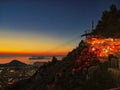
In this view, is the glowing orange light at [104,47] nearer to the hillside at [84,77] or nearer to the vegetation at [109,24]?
the hillside at [84,77]

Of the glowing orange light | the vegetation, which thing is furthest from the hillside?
the vegetation

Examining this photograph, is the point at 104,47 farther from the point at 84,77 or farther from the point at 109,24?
the point at 109,24

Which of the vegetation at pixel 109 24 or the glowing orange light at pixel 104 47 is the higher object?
the vegetation at pixel 109 24

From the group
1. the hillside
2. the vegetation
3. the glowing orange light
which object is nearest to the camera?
the hillside

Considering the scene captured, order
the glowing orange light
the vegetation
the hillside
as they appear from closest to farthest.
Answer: the hillside
the glowing orange light
the vegetation

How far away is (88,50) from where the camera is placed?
1459 inches

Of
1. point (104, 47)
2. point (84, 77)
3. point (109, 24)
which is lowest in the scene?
point (84, 77)

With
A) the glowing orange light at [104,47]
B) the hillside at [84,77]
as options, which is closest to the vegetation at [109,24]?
the glowing orange light at [104,47]

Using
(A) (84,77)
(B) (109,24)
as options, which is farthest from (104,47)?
(B) (109,24)

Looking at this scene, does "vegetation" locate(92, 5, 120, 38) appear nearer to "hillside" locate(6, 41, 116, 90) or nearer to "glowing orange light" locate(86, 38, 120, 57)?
"glowing orange light" locate(86, 38, 120, 57)

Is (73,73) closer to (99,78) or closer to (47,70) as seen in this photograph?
(99,78)

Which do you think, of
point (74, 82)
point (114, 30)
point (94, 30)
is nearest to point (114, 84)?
point (74, 82)

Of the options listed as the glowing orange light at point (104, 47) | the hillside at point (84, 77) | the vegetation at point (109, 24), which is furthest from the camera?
the vegetation at point (109, 24)

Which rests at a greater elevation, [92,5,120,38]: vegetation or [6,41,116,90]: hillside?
[92,5,120,38]: vegetation
